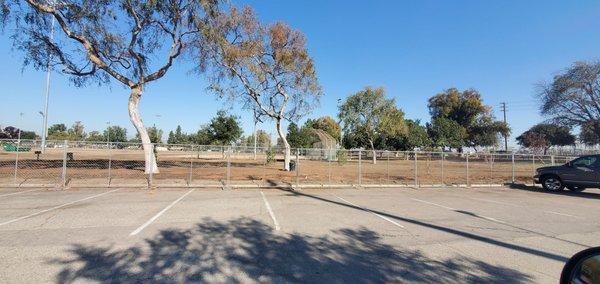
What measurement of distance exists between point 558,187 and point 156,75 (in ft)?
73.3

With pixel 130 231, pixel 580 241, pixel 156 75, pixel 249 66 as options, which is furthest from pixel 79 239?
pixel 249 66

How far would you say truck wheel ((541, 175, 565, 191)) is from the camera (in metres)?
18.6

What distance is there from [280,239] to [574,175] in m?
17.3

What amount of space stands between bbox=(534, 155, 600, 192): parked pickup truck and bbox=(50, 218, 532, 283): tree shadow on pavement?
51.4ft

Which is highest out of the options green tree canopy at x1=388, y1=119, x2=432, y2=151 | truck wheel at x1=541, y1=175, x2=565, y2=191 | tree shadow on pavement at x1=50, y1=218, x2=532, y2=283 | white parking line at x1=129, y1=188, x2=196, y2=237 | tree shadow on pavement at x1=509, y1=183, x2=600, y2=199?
green tree canopy at x1=388, y1=119, x2=432, y2=151

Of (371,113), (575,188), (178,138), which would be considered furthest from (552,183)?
(178,138)

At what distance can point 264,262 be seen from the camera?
5.75 m

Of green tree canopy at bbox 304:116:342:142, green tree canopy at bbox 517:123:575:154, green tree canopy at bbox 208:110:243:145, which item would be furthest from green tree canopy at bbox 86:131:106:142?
green tree canopy at bbox 517:123:575:154

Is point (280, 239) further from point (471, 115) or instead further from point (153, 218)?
point (471, 115)

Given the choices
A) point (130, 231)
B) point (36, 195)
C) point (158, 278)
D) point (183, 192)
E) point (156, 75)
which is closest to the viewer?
point (158, 278)

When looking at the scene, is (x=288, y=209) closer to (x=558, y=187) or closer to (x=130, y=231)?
(x=130, y=231)

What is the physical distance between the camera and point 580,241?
25.2ft

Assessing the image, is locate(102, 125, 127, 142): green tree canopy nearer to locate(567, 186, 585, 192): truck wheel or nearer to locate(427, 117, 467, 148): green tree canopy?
locate(427, 117, 467, 148): green tree canopy

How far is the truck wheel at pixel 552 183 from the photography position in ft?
61.0
